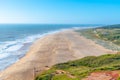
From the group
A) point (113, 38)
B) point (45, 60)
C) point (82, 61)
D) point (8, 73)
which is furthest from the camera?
point (113, 38)

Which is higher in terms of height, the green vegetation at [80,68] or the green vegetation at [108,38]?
the green vegetation at [80,68]

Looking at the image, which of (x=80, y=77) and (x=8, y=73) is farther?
(x=8, y=73)

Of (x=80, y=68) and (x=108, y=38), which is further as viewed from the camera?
(x=108, y=38)

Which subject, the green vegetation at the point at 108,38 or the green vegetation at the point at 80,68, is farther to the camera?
the green vegetation at the point at 108,38

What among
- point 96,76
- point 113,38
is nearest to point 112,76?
point 96,76

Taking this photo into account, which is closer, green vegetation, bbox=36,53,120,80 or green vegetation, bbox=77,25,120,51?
green vegetation, bbox=36,53,120,80

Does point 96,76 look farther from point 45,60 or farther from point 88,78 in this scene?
point 45,60

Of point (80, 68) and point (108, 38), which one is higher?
point (80, 68)

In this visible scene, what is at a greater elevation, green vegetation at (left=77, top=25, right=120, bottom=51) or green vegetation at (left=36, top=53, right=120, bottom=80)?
green vegetation at (left=36, top=53, right=120, bottom=80)
